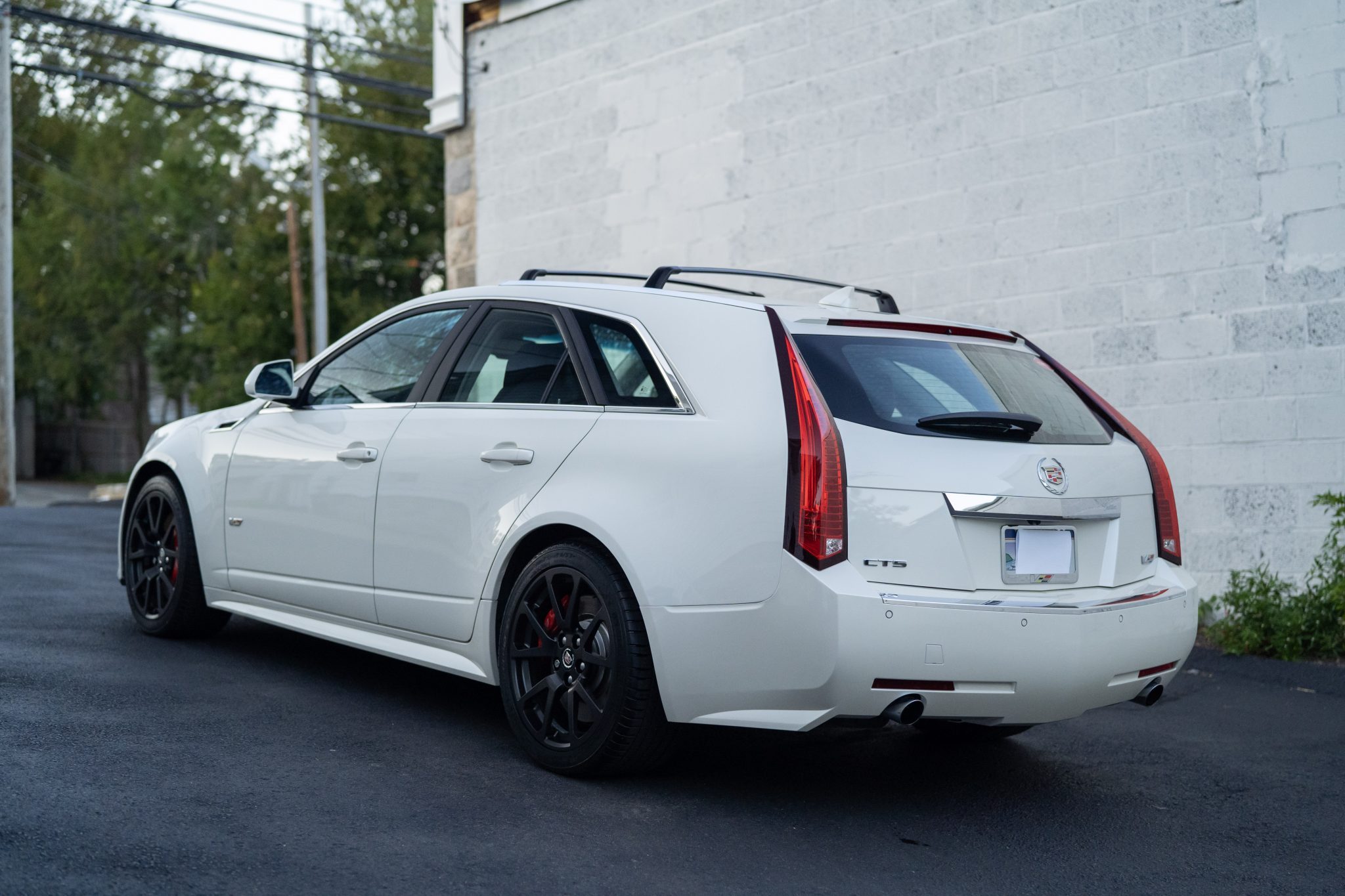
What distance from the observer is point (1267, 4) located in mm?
7570

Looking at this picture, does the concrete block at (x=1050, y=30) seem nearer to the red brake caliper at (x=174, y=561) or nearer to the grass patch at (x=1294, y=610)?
the grass patch at (x=1294, y=610)

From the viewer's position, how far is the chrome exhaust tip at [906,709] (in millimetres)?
3760

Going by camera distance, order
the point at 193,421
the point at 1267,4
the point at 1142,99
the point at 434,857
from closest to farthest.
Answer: the point at 434,857, the point at 193,421, the point at 1267,4, the point at 1142,99

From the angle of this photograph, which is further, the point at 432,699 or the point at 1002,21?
the point at 1002,21

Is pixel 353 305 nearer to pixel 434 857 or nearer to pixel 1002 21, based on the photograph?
pixel 1002 21

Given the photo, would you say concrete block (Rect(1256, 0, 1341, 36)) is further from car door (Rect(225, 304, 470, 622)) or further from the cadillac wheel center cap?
car door (Rect(225, 304, 470, 622))

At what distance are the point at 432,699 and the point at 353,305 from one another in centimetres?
2918

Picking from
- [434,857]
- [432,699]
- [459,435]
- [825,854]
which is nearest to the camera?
[434,857]

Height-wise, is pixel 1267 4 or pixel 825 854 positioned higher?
pixel 1267 4

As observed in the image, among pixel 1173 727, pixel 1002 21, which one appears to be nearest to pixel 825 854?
pixel 1173 727

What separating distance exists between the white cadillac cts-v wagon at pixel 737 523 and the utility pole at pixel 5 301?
16443 mm

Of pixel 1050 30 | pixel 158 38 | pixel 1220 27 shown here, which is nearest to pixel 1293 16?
pixel 1220 27

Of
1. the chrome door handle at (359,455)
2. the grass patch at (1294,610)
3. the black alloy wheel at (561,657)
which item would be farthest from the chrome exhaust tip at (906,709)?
the grass patch at (1294,610)

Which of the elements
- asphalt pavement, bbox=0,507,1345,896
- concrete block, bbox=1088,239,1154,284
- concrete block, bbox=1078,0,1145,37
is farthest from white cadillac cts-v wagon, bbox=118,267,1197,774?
concrete block, bbox=1078,0,1145,37
